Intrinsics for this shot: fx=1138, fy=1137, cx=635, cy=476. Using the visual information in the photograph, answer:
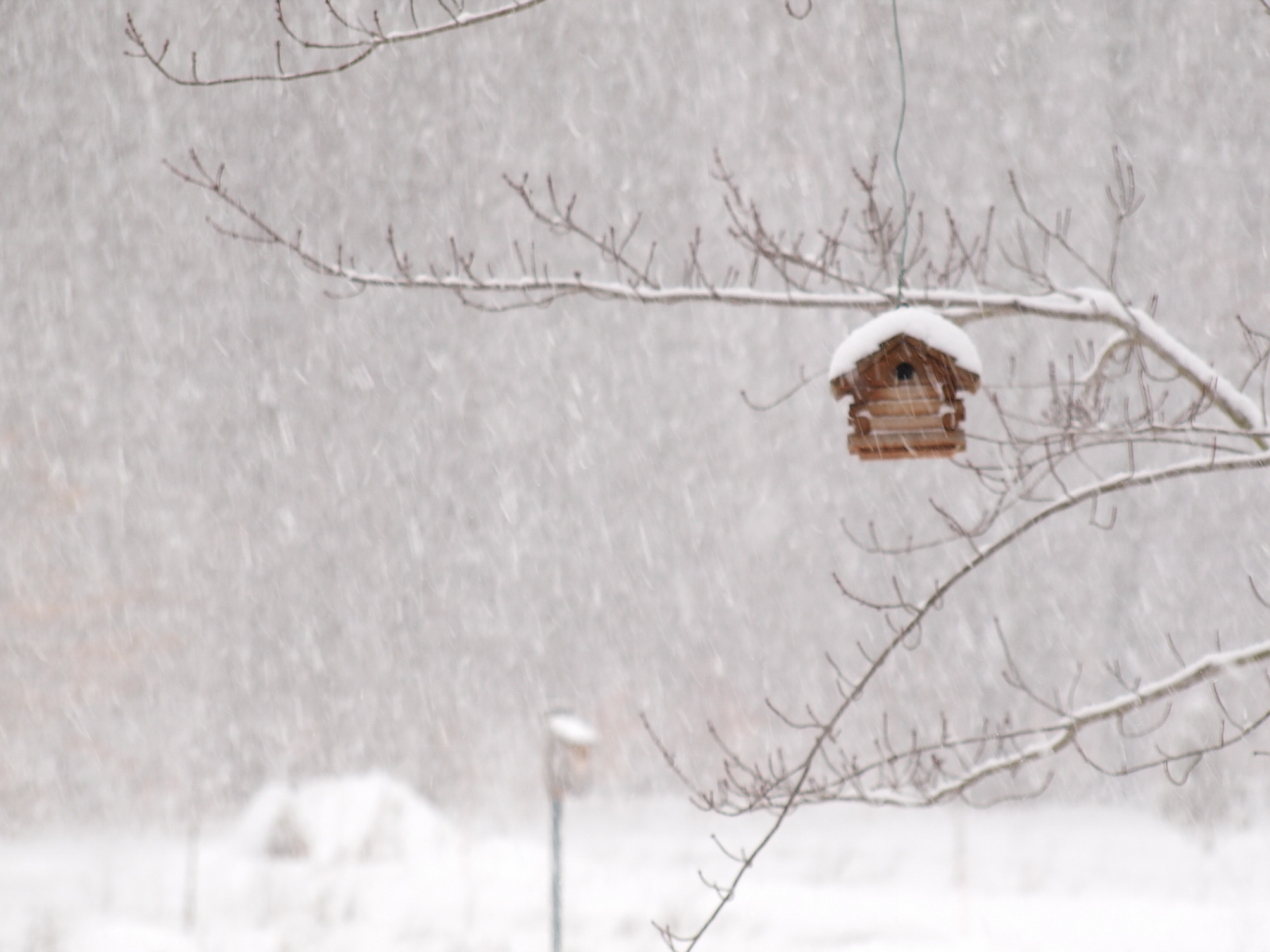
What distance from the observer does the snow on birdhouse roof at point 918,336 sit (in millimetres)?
2443

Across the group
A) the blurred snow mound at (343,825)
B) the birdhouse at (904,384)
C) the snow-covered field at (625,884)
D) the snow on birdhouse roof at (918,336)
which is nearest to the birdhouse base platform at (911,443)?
the birdhouse at (904,384)

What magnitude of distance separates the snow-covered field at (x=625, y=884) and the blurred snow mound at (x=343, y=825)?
19 millimetres

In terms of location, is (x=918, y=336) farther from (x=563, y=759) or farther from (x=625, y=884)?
(x=625, y=884)

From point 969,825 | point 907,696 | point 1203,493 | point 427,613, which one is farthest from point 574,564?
point 1203,493

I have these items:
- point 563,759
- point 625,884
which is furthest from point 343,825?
point 563,759

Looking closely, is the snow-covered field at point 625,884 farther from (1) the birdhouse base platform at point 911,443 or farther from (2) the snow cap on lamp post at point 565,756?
(1) the birdhouse base platform at point 911,443

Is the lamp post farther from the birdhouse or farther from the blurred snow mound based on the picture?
the birdhouse

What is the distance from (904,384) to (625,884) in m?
7.85

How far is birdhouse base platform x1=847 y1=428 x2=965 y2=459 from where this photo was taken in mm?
2611

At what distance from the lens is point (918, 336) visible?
244 centimetres

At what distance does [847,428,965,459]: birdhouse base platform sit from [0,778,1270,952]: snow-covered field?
551 centimetres

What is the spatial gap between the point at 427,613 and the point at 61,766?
396 cm

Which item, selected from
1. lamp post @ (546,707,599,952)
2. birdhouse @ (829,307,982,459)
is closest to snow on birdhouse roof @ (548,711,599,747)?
lamp post @ (546,707,599,952)

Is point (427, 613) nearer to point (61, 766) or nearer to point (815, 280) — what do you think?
point (61, 766)
